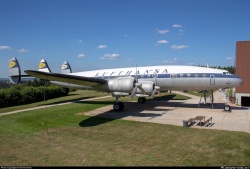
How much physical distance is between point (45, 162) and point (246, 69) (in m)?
26.8

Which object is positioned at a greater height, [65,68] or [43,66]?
[43,66]

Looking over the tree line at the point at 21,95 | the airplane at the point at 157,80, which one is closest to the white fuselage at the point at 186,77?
the airplane at the point at 157,80

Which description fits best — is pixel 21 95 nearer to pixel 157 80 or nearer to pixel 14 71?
pixel 14 71

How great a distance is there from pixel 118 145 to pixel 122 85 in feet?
30.0

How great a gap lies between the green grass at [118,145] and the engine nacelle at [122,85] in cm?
428

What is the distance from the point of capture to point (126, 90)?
65.6 feet

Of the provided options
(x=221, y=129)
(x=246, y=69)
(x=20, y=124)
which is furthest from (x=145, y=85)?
(x=246, y=69)

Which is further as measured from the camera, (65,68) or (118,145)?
(65,68)

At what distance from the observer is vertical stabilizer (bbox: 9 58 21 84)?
24250mm

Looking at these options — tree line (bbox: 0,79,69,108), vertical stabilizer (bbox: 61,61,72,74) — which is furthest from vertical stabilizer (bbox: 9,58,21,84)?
vertical stabilizer (bbox: 61,61,72,74)

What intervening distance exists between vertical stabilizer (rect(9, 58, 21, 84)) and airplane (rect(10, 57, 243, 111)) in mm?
224

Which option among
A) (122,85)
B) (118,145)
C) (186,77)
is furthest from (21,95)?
(118,145)

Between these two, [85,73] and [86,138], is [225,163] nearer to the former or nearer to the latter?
[86,138]

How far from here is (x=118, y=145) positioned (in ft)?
37.6
